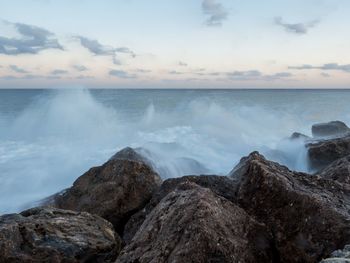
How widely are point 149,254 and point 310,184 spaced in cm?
177

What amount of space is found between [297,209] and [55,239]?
2.20 metres

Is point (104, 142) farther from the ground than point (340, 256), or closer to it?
closer to it

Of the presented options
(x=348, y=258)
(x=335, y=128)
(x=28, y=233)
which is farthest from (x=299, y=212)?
(x=335, y=128)

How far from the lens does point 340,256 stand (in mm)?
3070

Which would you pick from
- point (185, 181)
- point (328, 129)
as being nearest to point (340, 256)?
point (185, 181)

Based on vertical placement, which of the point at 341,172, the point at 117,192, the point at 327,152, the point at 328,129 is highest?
the point at 341,172

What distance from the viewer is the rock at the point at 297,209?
3.51 m

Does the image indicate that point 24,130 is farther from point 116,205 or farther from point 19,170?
point 116,205

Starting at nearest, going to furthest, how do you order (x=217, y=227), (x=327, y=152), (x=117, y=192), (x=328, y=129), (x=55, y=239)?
(x=217, y=227) < (x=55, y=239) < (x=117, y=192) < (x=327, y=152) < (x=328, y=129)

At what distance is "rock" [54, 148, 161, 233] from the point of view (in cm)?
575

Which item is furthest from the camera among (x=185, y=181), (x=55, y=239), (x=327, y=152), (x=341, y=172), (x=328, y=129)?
(x=328, y=129)

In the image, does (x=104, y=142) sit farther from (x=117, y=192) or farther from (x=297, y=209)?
(x=297, y=209)

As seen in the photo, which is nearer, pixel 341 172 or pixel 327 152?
pixel 341 172

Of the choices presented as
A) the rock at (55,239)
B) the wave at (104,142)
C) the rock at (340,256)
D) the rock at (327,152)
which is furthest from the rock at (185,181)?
the wave at (104,142)
